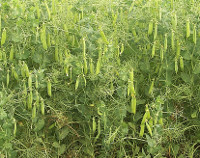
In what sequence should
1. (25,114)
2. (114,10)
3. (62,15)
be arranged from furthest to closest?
(114,10), (62,15), (25,114)

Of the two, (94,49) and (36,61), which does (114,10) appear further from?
(36,61)

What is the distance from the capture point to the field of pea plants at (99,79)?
2.48m

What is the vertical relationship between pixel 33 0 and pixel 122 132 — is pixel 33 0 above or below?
above

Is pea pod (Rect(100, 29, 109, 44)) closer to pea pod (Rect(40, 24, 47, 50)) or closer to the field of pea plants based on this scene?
the field of pea plants

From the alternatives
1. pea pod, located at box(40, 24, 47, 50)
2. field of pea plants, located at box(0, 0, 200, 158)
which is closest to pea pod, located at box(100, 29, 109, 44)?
field of pea plants, located at box(0, 0, 200, 158)

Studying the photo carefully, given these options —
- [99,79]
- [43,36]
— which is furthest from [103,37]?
[43,36]

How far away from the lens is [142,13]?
2824 mm

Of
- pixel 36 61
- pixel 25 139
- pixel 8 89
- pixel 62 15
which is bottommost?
pixel 25 139

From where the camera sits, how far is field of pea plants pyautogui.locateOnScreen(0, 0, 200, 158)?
97.7 inches

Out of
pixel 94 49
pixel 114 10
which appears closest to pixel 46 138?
pixel 94 49

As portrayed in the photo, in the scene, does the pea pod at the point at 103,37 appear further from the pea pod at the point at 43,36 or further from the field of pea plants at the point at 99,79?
the pea pod at the point at 43,36

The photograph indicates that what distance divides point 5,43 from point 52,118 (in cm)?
64

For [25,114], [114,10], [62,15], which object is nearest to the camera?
[25,114]

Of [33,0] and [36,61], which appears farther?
[33,0]
